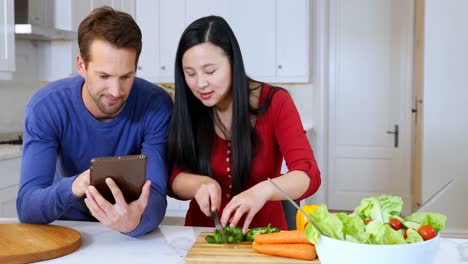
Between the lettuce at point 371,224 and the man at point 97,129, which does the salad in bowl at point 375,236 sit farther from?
the man at point 97,129

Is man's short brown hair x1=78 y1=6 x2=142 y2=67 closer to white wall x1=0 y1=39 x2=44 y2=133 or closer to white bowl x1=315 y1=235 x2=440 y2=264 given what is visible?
white bowl x1=315 y1=235 x2=440 y2=264

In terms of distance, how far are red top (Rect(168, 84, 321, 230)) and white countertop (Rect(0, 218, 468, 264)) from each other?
0.29 m

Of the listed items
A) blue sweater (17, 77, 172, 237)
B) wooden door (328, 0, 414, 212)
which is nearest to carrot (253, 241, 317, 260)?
blue sweater (17, 77, 172, 237)

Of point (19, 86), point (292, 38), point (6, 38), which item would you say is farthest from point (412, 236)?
point (292, 38)

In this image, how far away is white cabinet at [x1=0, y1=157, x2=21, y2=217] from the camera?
309 centimetres

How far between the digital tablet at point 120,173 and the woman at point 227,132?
246 mm

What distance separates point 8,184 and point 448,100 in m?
2.88

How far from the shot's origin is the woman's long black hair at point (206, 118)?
182 centimetres

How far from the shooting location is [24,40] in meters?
3.92

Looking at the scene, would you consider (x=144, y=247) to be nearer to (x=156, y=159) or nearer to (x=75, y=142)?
(x=156, y=159)

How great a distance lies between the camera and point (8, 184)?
315cm

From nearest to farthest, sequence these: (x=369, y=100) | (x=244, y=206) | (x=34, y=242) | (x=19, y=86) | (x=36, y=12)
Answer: (x=34, y=242), (x=244, y=206), (x=36, y=12), (x=19, y=86), (x=369, y=100)

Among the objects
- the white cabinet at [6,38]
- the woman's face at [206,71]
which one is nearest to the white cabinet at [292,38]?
the white cabinet at [6,38]

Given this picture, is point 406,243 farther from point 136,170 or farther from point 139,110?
point 139,110
